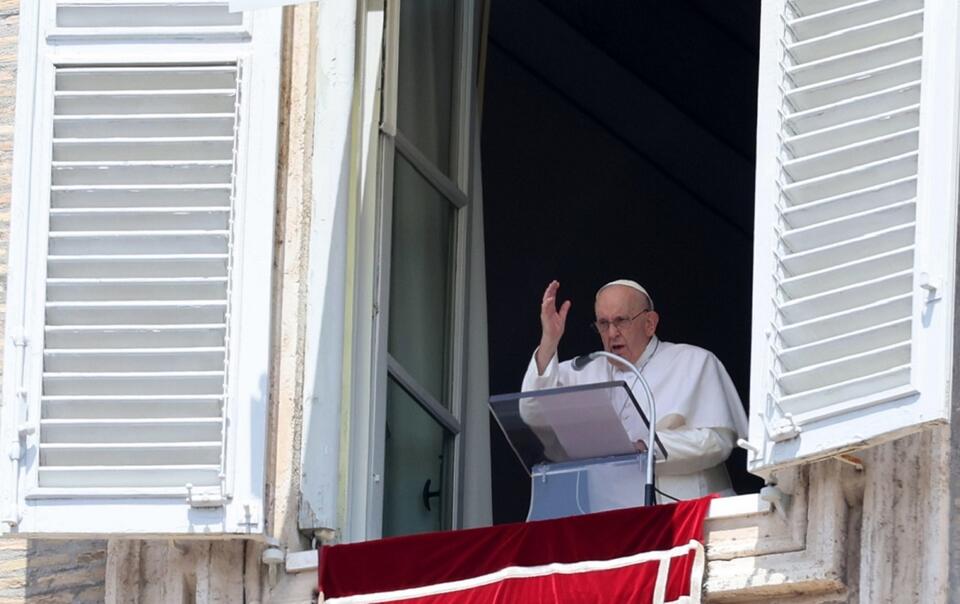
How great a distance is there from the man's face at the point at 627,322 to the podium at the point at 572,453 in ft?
2.79

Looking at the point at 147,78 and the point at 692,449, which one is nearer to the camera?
the point at 147,78

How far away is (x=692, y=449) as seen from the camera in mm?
6961

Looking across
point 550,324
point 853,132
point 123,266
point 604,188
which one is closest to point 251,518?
point 123,266

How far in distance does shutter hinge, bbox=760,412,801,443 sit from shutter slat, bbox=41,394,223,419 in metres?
1.36

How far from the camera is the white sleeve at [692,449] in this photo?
22.8 ft

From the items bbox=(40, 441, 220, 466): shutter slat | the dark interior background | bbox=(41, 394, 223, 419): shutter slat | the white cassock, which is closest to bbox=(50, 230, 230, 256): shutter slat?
bbox=(41, 394, 223, 419): shutter slat

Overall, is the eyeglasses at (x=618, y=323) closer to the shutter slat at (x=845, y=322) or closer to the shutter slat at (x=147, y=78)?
the shutter slat at (x=147, y=78)

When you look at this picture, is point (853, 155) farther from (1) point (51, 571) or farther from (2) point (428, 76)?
(1) point (51, 571)

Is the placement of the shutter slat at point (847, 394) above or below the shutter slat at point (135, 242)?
below

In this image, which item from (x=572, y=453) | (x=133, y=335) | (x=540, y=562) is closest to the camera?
(x=540, y=562)

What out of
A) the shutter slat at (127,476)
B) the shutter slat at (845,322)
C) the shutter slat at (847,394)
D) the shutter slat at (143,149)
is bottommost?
the shutter slat at (127,476)

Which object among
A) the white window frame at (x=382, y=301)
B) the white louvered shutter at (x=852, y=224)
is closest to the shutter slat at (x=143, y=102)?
the white window frame at (x=382, y=301)

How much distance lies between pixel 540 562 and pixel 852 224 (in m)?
1.07

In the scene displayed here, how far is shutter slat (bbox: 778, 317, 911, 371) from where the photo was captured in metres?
5.73
